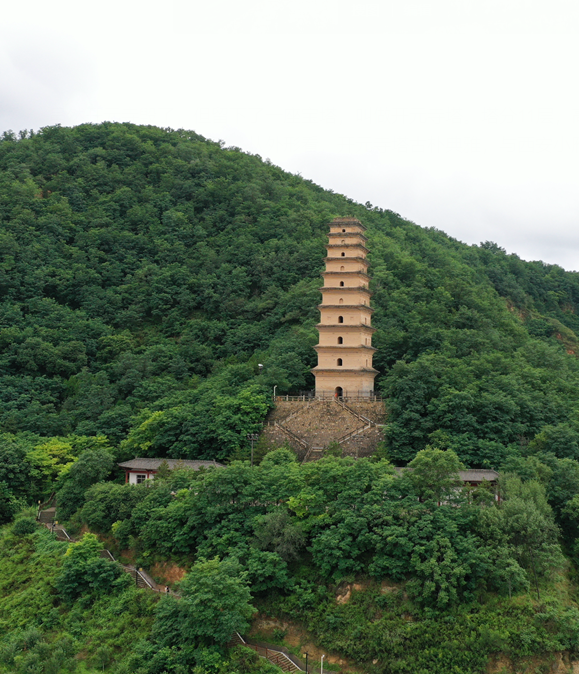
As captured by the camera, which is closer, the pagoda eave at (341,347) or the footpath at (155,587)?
the footpath at (155,587)

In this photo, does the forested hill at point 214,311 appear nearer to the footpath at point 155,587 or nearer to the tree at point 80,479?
the tree at point 80,479

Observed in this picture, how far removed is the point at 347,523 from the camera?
79.9 ft

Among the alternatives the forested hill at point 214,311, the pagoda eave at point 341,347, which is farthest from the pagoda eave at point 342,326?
the forested hill at point 214,311

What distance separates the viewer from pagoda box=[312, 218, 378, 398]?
3988 cm

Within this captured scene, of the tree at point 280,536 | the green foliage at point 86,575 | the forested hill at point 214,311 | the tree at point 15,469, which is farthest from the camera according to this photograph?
the tree at point 15,469

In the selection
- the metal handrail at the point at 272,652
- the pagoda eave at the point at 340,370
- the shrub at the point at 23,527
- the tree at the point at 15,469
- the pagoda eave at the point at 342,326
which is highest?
the pagoda eave at the point at 342,326

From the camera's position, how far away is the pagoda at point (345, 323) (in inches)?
1570

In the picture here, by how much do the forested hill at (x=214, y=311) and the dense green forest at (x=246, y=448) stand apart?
0.19 meters

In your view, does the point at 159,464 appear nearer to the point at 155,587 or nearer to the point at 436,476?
the point at 155,587

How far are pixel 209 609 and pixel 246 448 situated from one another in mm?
11777

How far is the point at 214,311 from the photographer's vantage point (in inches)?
2221

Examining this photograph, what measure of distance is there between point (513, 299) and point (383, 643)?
51.4 m

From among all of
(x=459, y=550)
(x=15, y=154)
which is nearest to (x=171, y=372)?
(x=459, y=550)

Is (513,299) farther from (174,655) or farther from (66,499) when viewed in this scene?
(174,655)
